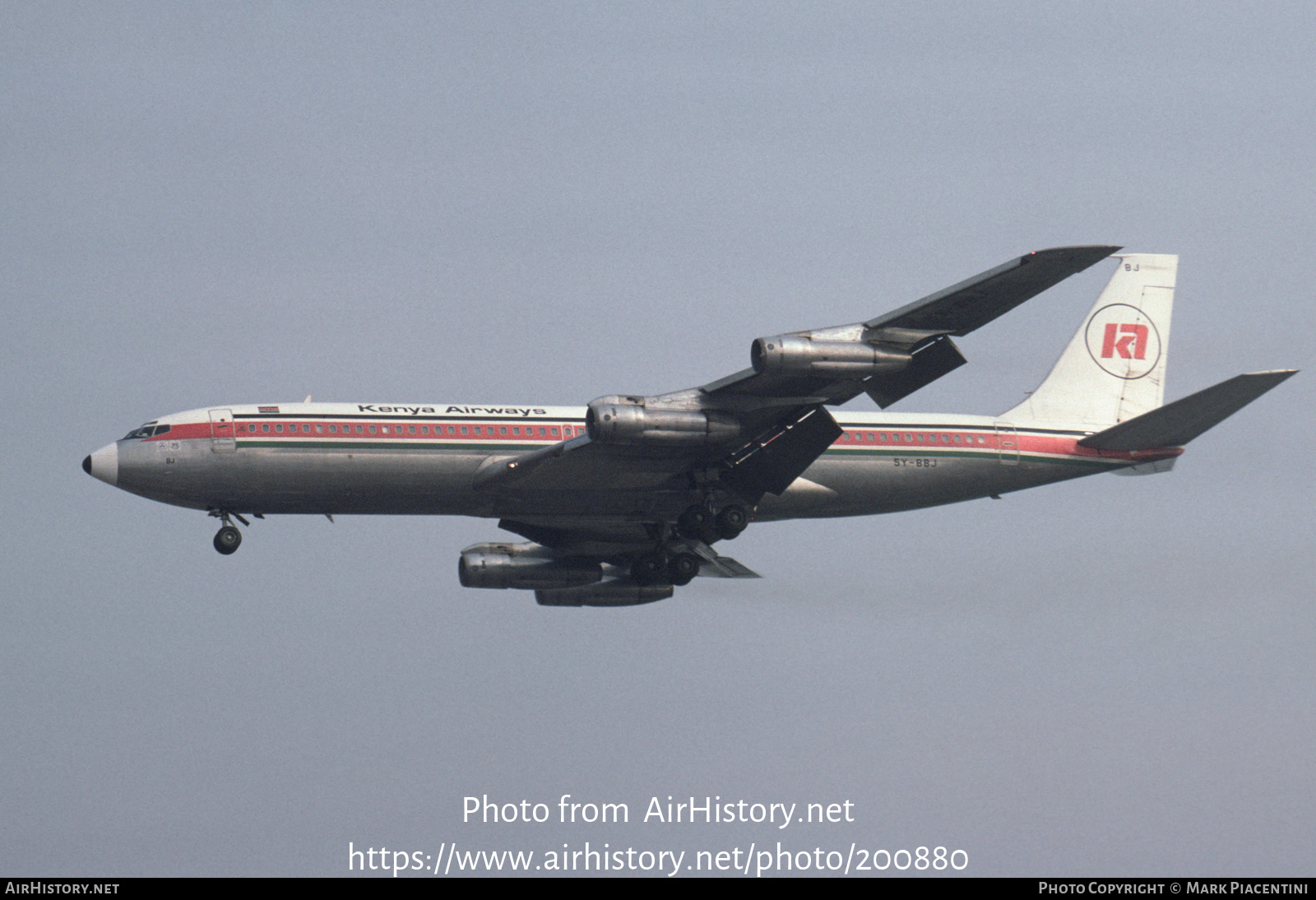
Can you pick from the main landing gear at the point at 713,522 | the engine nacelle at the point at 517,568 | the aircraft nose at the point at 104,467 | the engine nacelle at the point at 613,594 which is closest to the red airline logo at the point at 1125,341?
the main landing gear at the point at 713,522

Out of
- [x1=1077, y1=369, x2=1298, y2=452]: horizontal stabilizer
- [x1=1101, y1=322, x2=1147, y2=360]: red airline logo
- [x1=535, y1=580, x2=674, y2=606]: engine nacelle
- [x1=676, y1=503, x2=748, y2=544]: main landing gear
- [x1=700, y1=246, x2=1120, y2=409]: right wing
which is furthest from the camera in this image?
[x1=535, y1=580, x2=674, y2=606]: engine nacelle

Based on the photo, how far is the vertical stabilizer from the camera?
168 feet

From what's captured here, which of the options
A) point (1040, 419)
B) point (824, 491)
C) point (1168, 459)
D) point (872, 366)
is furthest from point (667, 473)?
point (1168, 459)

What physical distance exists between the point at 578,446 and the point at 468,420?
4.81 meters

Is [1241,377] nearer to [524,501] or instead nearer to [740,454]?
[740,454]

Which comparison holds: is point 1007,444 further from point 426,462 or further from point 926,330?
point 426,462

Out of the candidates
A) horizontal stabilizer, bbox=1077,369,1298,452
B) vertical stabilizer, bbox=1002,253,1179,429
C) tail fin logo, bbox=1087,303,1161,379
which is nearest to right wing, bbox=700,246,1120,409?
horizontal stabilizer, bbox=1077,369,1298,452

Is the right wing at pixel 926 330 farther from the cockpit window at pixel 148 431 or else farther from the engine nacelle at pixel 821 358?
the cockpit window at pixel 148 431

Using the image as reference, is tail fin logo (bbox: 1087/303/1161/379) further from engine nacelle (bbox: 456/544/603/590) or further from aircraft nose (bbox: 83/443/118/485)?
aircraft nose (bbox: 83/443/118/485)

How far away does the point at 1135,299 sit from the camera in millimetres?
53656

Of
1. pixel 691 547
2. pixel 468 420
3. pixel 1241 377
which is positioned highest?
pixel 1241 377

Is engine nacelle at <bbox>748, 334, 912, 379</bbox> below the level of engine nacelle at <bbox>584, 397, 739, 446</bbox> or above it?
above

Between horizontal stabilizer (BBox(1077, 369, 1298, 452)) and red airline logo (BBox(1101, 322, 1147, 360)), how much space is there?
437 centimetres

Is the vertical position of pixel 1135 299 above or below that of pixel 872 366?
above
